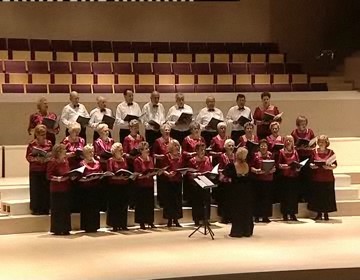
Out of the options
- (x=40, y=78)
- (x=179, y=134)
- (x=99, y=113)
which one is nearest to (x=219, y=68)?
(x=40, y=78)

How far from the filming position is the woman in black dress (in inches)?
244

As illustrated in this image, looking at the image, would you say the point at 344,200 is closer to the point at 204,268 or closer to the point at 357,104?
the point at 357,104

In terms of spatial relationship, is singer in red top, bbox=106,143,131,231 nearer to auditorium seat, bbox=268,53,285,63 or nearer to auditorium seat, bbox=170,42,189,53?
auditorium seat, bbox=170,42,189,53

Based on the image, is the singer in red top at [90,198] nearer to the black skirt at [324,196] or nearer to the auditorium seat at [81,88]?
the black skirt at [324,196]

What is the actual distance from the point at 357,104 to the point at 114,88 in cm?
296

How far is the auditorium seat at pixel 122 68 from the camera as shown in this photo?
9.29 m

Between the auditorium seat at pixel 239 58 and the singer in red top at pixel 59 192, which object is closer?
the singer in red top at pixel 59 192

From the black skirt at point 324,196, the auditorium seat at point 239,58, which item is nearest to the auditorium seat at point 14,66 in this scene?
the auditorium seat at point 239,58

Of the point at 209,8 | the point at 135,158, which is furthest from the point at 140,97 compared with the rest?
the point at 209,8

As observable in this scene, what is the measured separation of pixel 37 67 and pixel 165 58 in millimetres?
1893

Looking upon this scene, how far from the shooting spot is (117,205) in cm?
638

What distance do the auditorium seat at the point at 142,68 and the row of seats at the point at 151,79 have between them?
97 millimetres

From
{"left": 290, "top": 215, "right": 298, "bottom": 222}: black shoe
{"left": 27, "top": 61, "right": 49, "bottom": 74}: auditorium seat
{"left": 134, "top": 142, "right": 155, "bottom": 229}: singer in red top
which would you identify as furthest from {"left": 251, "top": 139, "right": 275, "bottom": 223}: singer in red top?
{"left": 27, "top": 61, "right": 49, "bottom": 74}: auditorium seat

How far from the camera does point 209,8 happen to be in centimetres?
1117
